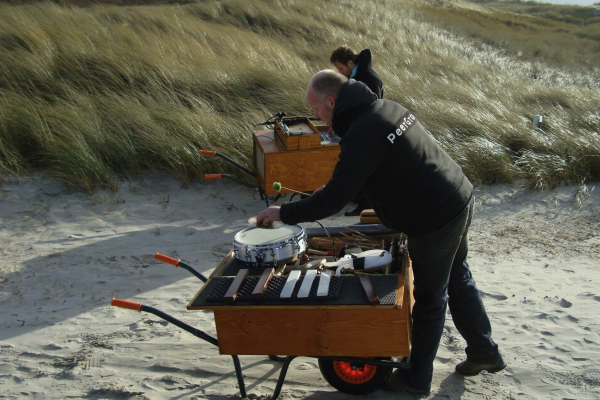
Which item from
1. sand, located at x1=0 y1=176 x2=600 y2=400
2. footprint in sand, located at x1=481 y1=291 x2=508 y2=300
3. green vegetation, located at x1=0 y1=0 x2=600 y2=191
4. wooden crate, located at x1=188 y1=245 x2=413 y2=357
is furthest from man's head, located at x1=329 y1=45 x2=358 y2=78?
wooden crate, located at x1=188 y1=245 x2=413 y2=357

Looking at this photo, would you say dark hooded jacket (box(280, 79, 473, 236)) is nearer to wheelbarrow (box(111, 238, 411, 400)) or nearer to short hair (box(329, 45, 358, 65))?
wheelbarrow (box(111, 238, 411, 400))

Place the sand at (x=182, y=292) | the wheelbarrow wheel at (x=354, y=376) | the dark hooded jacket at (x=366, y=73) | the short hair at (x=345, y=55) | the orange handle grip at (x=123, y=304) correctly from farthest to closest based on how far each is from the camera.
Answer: the short hair at (x=345, y=55), the dark hooded jacket at (x=366, y=73), the sand at (x=182, y=292), the wheelbarrow wheel at (x=354, y=376), the orange handle grip at (x=123, y=304)

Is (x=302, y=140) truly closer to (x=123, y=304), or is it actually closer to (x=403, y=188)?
(x=403, y=188)

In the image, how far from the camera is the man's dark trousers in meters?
2.64

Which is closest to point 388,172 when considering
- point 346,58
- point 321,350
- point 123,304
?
point 321,350

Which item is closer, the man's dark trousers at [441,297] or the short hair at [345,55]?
the man's dark trousers at [441,297]

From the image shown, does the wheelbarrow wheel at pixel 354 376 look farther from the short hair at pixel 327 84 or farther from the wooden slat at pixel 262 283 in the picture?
the short hair at pixel 327 84

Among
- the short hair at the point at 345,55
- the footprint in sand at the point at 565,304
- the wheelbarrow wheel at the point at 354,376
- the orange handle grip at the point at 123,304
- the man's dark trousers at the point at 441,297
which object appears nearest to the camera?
the orange handle grip at the point at 123,304

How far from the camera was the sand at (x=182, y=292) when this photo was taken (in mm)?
3061

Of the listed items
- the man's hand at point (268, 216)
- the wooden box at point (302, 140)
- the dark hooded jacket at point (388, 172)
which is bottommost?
the wooden box at point (302, 140)

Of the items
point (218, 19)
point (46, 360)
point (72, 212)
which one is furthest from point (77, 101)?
point (218, 19)

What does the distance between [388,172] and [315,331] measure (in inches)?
31.5

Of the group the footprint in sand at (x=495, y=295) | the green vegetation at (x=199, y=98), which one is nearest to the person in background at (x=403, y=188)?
the footprint in sand at (x=495, y=295)

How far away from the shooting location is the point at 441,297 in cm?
278
